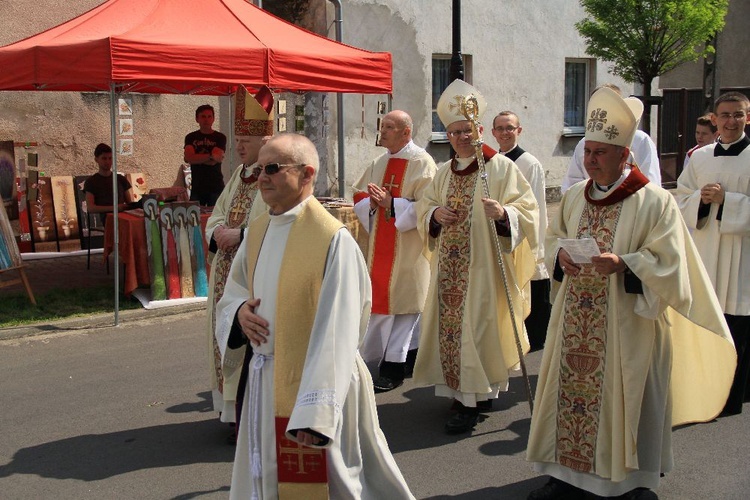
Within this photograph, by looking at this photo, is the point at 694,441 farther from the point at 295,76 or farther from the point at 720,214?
the point at 295,76

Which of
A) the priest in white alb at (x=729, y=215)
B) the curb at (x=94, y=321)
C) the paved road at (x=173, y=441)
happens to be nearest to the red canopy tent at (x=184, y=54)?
the curb at (x=94, y=321)

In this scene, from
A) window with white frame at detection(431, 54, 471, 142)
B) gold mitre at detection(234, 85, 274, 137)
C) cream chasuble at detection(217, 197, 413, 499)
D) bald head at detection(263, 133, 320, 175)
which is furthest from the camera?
window with white frame at detection(431, 54, 471, 142)

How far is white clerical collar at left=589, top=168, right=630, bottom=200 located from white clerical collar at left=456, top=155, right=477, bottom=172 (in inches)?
55.4

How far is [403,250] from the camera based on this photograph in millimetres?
7031

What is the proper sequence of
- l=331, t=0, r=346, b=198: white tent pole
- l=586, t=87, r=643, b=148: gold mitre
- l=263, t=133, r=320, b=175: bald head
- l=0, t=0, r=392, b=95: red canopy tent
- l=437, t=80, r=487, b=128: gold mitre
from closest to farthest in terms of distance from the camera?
l=263, t=133, r=320, b=175: bald head
l=586, t=87, r=643, b=148: gold mitre
l=437, t=80, r=487, b=128: gold mitre
l=0, t=0, r=392, b=95: red canopy tent
l=331, t=0, r=346, b=198: white tent pole

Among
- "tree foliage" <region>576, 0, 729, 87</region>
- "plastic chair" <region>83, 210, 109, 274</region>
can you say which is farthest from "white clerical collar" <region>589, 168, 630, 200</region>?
"tree foliage" <region>576, 0, 729, 87</region>

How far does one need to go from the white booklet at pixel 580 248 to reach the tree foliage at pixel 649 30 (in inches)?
511

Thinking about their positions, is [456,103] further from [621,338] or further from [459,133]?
[621,338]

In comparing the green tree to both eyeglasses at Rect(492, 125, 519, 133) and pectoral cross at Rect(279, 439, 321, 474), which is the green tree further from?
pectoral cross at Rect(279, 439, 321, 474)

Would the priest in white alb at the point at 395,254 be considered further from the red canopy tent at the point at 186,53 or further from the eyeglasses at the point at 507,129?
the red canopy tent at the point at 186,53

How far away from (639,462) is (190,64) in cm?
600

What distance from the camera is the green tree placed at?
1645 cm

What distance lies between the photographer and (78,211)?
504 inches

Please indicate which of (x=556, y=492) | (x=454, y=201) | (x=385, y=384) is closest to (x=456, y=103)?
(x=454, y=201)
